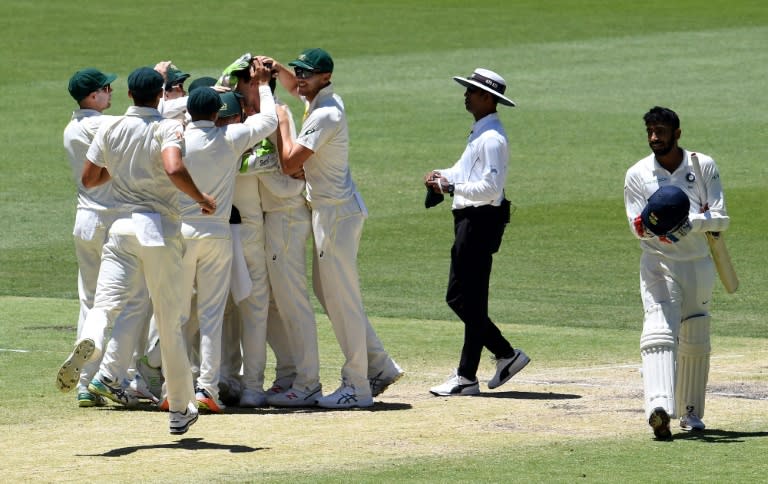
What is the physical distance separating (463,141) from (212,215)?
16.4 metres

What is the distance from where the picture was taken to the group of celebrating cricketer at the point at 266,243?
31.6 ft

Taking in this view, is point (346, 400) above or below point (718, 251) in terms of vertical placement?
below

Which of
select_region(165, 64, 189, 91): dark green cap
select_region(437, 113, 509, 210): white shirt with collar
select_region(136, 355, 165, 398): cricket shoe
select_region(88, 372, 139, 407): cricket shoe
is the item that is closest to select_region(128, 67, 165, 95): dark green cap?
select_region(165, 64, 189, 91): dark green cap

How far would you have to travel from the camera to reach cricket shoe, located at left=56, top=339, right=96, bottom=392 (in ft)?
30.9

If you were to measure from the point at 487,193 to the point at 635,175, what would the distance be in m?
1.50

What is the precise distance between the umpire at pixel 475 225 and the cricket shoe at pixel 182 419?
2363 millimetres

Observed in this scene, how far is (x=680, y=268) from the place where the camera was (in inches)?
388

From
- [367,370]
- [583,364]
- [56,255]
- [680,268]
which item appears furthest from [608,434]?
[56,255]

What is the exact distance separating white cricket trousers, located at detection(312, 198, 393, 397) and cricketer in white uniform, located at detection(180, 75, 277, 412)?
0.71 metres

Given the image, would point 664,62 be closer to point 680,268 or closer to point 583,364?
point 583,364

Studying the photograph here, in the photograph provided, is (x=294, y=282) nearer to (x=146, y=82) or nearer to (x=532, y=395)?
(x=532, y=395)

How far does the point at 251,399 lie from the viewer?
11109 mm

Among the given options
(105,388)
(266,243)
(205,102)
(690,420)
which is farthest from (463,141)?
(690,420)

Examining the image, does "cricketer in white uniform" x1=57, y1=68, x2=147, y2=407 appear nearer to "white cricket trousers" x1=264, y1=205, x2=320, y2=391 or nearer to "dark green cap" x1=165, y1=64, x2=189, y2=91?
"dark green cap" x1=165, y1=64, x2=189, y2=91
